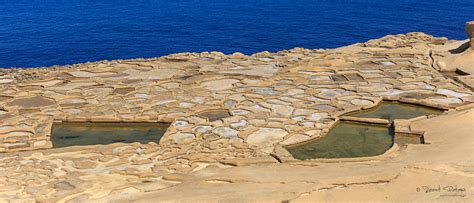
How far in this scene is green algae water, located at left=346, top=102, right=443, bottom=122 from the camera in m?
12.9

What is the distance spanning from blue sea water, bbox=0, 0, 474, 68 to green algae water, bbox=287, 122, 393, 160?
21817 mm

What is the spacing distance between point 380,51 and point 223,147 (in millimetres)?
11278

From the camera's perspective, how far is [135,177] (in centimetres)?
923

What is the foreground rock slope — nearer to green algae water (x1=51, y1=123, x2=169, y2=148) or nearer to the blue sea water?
green algae water (x1=51, y1=123, x2=169, y2=148)

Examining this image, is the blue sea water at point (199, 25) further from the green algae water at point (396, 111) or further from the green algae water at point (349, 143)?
the green algae water at point (349, 143)

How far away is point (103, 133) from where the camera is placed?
12.4 meters

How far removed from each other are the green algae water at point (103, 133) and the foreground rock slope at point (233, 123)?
0.21 metres

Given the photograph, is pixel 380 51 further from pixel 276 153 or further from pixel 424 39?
pixel 276 153

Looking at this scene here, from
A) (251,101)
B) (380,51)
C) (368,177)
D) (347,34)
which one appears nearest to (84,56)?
(347,34)

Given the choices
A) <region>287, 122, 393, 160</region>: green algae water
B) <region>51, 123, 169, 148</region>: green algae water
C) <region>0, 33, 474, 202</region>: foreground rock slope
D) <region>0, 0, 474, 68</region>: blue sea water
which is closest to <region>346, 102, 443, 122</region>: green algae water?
<region>0, 33, 474, 202</region>: foreground rock slope

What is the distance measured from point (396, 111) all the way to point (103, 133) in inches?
277

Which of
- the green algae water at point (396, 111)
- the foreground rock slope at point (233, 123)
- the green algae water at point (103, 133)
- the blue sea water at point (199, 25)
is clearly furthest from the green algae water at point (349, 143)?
the blue sea water at point (199, 25)

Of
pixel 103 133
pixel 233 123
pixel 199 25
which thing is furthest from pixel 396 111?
pixel 199 25

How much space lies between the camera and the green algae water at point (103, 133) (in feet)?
38.7
